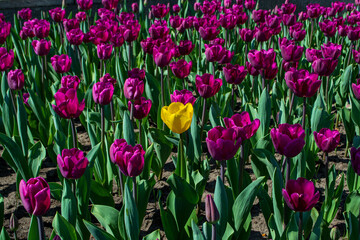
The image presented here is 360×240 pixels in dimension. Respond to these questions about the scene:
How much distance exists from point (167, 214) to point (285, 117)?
0.92 meters

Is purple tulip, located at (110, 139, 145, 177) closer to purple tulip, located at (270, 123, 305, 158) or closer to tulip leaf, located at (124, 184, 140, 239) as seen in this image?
tulip leaf, located at (124, 184, 140, 239)

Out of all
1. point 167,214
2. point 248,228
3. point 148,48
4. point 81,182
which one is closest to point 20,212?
point 81,182

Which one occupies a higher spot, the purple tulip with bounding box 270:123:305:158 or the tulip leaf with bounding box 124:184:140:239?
the purple tulip with bounding box 270:123:305:158

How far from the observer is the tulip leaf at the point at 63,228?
1.51 m

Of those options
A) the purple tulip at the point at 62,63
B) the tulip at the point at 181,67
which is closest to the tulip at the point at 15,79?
the purple tulip at the point at 62,63

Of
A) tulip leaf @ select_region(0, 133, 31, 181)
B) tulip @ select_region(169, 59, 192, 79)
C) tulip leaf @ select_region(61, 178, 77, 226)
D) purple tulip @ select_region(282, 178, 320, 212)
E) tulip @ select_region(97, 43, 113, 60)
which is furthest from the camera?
tulip @ select_region(97, 43, 113, 60)

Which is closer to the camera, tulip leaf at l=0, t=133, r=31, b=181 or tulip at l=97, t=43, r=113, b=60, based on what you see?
tulip leaf at l=0, t=133, r=31, b=181

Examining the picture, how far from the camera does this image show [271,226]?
172cm

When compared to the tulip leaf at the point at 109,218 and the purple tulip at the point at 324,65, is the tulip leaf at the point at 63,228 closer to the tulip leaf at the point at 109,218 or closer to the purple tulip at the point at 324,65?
the tulip leaf at the point at 109,218

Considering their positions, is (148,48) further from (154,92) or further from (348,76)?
(348,76)

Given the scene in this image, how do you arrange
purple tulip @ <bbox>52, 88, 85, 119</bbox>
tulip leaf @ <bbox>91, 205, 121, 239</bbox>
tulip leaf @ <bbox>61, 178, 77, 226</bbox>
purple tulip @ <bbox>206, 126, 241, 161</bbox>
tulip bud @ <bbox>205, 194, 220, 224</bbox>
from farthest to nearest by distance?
1. purple tulip @ <bbox>52, 88, 85, 119</bbox>
2. tulip leaf @ <bbox>91, 205, 121, 239</bbox>
3. tulip leaf @ <bbox>61, 178, 77, 226</bbox>
4. purple tulip @ <bbox>206, 126, 241, 161</bbox>
5. tulip bud @ <bbox>205, 194, 220, 224</bbox>

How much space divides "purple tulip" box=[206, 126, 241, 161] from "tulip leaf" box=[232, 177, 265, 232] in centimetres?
18

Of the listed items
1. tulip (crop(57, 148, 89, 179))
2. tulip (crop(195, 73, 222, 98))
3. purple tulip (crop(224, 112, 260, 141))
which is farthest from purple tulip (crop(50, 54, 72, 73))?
purple tulip (crop(224, 112, 260, 141))

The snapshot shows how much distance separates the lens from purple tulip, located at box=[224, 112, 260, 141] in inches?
64.9
